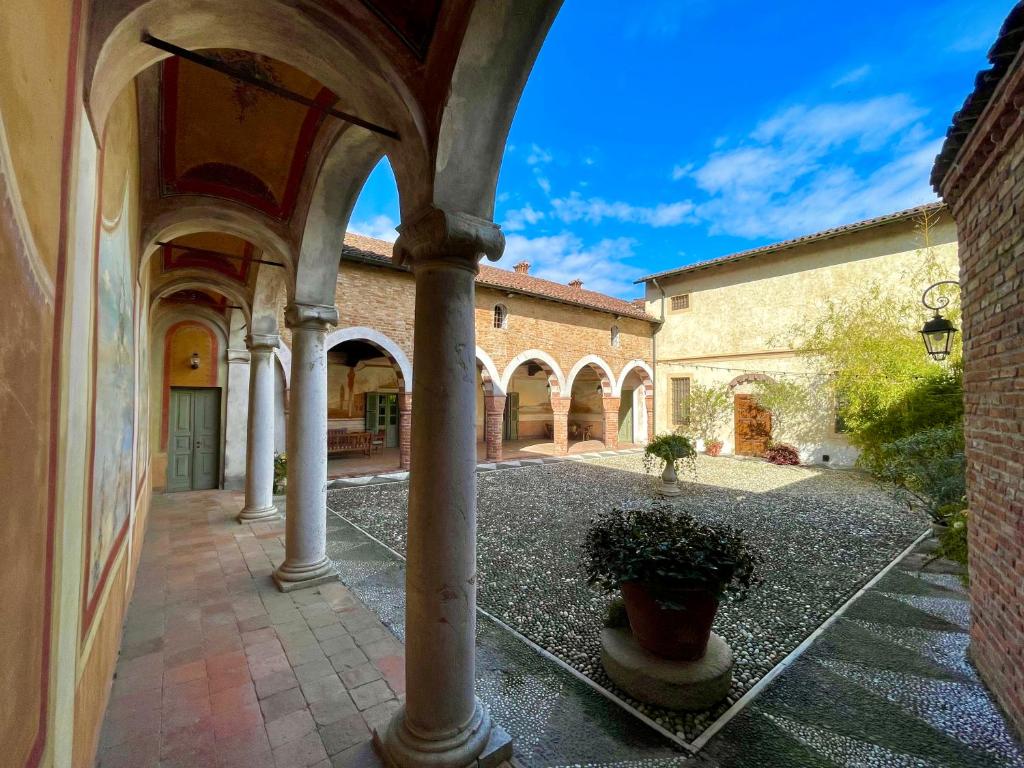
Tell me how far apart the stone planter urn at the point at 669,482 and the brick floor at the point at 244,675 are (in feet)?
21.0

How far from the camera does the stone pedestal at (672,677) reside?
2.55m

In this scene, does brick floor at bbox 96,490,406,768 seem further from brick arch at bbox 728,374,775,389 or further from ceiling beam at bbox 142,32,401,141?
brick arch at bbox 728,374,775,389

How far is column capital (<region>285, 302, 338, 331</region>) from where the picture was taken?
3982 mm

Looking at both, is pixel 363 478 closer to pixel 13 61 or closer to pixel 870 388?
pixel 13 61

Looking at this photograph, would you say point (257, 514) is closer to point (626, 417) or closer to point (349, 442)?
point (349, 442)

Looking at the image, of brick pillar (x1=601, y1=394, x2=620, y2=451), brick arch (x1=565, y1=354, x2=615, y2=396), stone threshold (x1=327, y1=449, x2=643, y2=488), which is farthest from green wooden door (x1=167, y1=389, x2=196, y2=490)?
brick pillar (x1=601, y1=394, x2=620, y2=451)

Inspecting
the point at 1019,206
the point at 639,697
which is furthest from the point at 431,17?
the point at 639,697

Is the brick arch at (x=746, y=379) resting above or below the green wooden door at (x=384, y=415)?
above

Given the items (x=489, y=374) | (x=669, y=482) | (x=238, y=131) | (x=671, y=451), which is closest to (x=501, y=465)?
(x=489, y=374)

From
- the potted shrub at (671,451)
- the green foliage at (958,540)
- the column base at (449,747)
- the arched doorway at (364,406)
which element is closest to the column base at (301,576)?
→ the column base at (449,747)

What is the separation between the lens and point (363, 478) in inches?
403

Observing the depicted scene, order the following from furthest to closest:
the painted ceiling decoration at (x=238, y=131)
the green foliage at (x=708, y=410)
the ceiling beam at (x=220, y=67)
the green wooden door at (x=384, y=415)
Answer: the green wooden door at (x=384, y=415), the green foliage at (x=708, y=410), the painted ceiling decoration at (x=238, y=131), the ceiling beam at (x=220, y=67)

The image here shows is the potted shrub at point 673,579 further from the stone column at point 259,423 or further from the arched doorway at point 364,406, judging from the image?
the arched doorway at point 364,406

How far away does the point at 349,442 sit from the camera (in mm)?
13141
